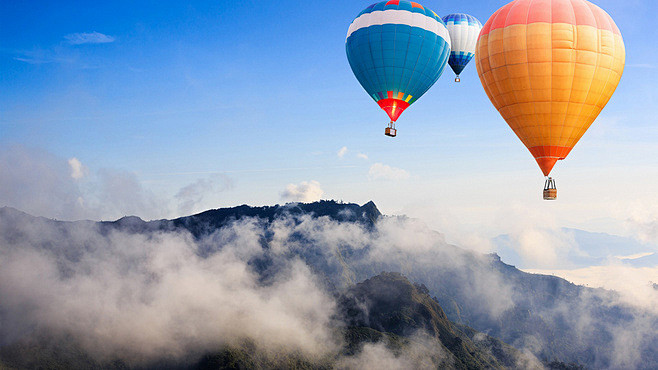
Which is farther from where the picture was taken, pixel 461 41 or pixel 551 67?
pixel 461 41

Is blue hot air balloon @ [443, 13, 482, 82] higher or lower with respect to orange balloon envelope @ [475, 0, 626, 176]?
higher

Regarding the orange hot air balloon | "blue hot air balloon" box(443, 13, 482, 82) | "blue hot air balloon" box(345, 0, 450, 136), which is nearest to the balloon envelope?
"blue hot air balloon" box(345, 0, 450, 136)

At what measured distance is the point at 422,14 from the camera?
75.8m

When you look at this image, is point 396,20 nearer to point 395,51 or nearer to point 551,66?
point 395,51

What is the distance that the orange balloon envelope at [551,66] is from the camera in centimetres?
5253

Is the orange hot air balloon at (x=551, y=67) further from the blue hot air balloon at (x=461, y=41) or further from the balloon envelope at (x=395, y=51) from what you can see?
the blue hot air balloon at (x=461, y=41)

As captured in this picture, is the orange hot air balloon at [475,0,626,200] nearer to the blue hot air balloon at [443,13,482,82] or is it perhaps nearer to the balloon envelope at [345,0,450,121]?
the balloon envelope at [345,0,450,121]

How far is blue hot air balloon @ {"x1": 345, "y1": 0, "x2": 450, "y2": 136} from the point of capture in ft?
241

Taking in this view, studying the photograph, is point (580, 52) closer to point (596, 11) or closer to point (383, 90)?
point (596, 11)

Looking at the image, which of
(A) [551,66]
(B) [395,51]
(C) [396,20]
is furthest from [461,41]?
(A) [551,66]

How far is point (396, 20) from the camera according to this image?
73.9m

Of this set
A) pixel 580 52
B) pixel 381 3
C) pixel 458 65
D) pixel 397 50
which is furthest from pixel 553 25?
pixel 458 65

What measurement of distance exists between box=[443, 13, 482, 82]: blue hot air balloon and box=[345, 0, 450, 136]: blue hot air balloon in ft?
49.4

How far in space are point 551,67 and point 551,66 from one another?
113 mm
